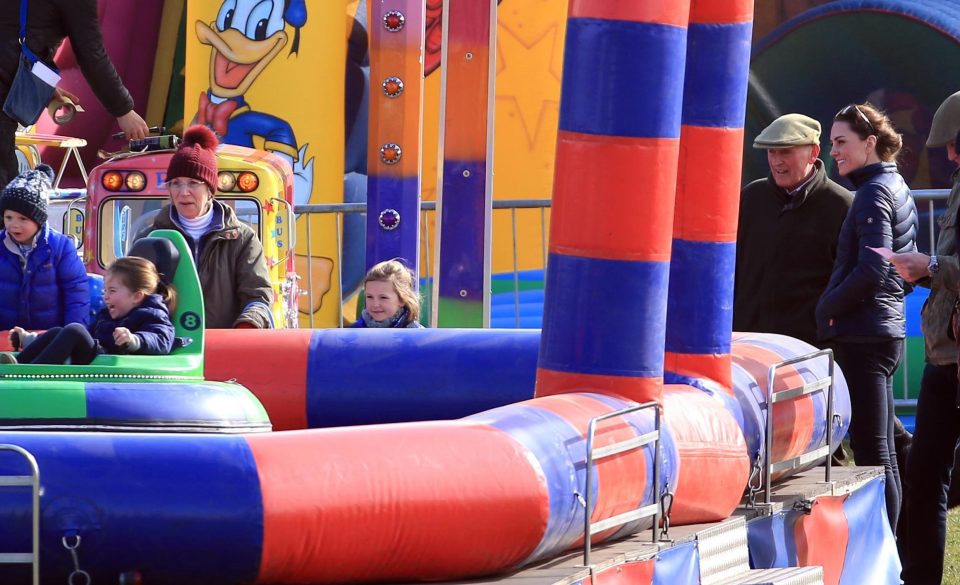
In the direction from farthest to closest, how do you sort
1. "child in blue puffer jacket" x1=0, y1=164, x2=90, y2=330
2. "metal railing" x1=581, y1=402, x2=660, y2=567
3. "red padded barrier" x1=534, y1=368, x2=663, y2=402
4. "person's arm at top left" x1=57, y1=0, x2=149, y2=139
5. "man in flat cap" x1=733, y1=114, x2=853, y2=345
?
"person's arm at top left" x1=57, y1=0, x2=149, y2=139
"man in flat cap" x1=733, y1=114, x2=853, y2=345
"child in blue puffer jacket" x1=0, y1=164, x2=90, y2=330
"red padded barrier" x1=534, y1=368, x2=663, y2=402
"metal railing" x1=581, y1=402, x2=660, y2=567

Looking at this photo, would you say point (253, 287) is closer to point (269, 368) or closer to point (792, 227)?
point (269, 368)

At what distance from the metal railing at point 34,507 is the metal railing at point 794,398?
2.40m

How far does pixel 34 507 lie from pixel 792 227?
12.8 ft

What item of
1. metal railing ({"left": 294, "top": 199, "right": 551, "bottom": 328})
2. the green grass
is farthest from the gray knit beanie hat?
the green grass

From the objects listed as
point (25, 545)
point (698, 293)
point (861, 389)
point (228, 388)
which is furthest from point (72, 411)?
point (861, 389)

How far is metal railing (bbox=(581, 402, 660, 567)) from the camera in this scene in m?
4.03

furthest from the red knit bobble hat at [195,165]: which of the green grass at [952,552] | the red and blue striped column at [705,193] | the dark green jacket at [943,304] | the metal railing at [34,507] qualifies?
the green grass at [952,552]

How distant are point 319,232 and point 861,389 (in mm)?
4850

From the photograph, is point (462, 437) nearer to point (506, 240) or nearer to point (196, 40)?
point (506, 240)

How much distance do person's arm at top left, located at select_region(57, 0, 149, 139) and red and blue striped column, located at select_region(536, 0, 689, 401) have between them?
9.98 feet

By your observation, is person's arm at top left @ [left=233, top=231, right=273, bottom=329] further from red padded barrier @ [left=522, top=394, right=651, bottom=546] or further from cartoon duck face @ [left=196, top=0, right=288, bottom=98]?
cartoon duck face @ [left=196, top=0, right=288, bottom=98]

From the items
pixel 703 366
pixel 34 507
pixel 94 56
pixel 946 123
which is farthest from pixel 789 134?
pixel 34 507

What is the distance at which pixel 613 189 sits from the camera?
4449 millimetres

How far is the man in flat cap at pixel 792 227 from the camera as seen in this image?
6.57 metres
